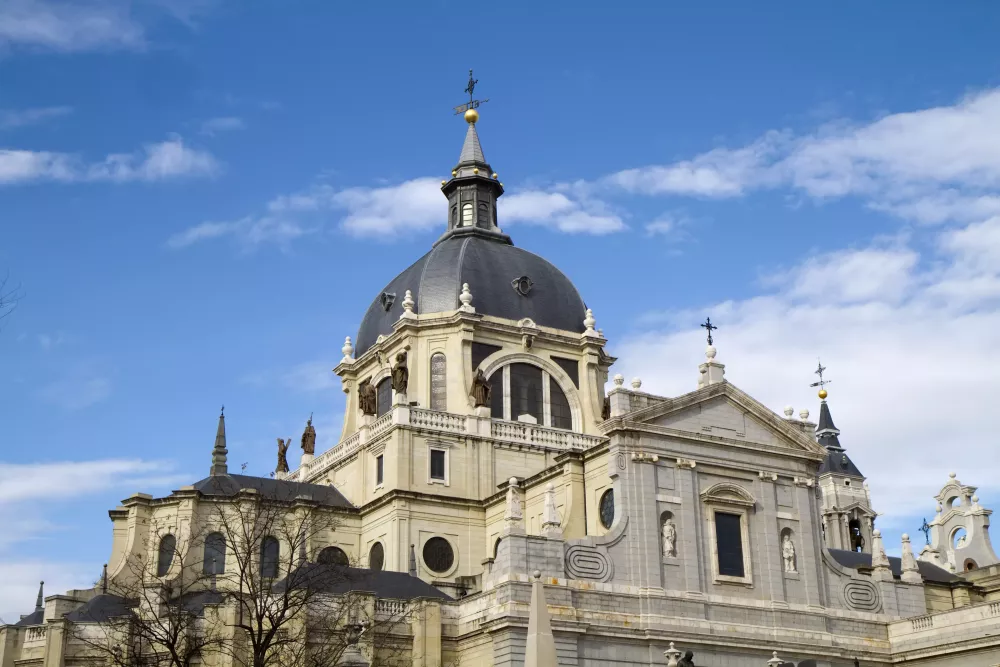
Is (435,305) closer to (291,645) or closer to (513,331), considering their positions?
(513,331)

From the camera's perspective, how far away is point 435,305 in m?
61.0

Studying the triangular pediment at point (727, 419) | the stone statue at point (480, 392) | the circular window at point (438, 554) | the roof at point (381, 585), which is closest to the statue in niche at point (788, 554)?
the triangular pediment at point (727, 419)

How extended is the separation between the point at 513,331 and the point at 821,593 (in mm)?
19405

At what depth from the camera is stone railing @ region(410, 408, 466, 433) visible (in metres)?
55.1

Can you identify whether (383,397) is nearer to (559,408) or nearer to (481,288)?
(481,288)

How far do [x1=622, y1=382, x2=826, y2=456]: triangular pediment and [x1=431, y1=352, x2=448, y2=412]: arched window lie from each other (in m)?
13.4

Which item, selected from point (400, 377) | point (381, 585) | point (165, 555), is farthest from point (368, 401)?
point (381, 585)

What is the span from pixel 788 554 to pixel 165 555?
25.0 m

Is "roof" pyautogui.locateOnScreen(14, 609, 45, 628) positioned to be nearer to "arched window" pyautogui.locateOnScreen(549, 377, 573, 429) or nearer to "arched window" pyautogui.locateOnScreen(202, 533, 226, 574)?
"arched window" pyautogui.locateOnScreen(202, 533, 226, 574)

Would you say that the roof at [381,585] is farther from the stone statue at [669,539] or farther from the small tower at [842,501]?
the small tower at [842,501]

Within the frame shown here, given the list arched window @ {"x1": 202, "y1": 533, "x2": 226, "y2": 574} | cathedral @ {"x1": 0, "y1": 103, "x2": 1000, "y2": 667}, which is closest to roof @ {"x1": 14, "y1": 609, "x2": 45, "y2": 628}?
cathedral @ {"x1": 0, "y1": 103, "x2": 1000, "y2": 667}

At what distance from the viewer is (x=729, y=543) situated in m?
47.9

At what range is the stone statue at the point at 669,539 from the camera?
46188mm

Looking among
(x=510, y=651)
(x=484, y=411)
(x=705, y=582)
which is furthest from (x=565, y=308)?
(x=510, y=651)
